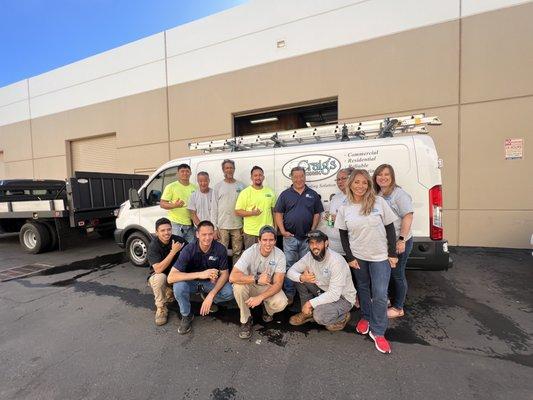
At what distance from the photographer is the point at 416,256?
139 inches

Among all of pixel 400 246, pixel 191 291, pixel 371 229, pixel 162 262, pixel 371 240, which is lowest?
pixel 191 291

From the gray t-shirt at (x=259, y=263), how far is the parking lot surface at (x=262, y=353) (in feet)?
2.21

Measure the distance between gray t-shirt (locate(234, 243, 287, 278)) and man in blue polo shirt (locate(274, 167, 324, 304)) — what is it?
0.55 m

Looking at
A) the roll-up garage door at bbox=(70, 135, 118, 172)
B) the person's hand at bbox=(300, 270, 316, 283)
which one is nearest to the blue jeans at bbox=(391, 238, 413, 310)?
the person's hand at bbox=(300, 270, 316, 283)

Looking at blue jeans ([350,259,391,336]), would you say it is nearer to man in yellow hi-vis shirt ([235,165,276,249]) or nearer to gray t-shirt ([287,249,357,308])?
gray t-shirt ([287,249,357,308])

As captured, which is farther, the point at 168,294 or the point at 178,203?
the point at 178,203

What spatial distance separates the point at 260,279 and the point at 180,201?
84.4 inches

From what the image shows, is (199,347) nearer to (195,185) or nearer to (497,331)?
(195,185)

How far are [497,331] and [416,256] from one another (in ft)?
Result: 3.51

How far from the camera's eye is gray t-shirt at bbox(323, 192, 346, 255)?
3459 mm

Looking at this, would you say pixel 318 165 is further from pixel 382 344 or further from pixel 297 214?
pixel 382 344

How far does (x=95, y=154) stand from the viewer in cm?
1218

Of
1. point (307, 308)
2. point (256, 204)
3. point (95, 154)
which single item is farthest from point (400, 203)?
point (95, 154)

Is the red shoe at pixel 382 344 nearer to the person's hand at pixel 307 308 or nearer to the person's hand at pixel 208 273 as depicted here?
the person's hand at pixel 307 308
